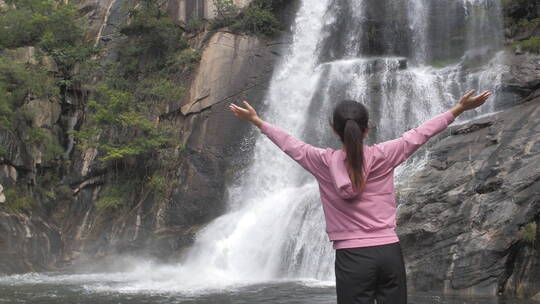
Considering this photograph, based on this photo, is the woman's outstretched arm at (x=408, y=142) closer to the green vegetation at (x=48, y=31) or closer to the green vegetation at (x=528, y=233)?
the green vegetation at (x=528, y=233)

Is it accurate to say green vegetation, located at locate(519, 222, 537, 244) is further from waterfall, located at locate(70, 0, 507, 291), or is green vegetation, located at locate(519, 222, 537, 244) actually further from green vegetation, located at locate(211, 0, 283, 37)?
green vegetation, located at locate(211, 0, 283, 37)

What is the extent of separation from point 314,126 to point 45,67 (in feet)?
37.6

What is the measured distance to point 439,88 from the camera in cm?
1627

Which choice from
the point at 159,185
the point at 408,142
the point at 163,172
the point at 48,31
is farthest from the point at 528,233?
the point at 48,31

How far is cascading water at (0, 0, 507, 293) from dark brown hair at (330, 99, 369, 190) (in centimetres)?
871

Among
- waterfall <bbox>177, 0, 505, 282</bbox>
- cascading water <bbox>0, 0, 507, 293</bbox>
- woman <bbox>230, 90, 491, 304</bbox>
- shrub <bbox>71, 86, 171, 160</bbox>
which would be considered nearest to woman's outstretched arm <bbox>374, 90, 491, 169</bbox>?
woman <bbox>230, 90, 491, 304</bbox>

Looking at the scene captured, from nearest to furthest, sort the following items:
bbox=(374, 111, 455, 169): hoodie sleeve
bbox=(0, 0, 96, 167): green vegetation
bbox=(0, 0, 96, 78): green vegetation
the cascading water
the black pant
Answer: the black pant → bbox=(374, 111, 455, 169): hoodie sleeve → the cascading water → bbox=(0, 0, 96, 167): green vegetation → bbox=(0, 0, 96, 78): green vegetation

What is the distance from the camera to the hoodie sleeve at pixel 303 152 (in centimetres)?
259

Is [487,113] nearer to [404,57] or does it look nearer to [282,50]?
[404,57]

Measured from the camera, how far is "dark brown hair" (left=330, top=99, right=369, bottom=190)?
2449 millimetres

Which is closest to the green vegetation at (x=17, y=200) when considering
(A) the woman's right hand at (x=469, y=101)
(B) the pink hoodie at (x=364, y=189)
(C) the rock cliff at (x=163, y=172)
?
(C) the rock cliff at (x=163, y=172)

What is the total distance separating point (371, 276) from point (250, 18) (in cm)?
1964

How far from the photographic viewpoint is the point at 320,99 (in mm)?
18438

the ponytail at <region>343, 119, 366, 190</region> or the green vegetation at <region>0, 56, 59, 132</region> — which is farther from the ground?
the green vegetation at <region>0, 56, 59, 132</region>
